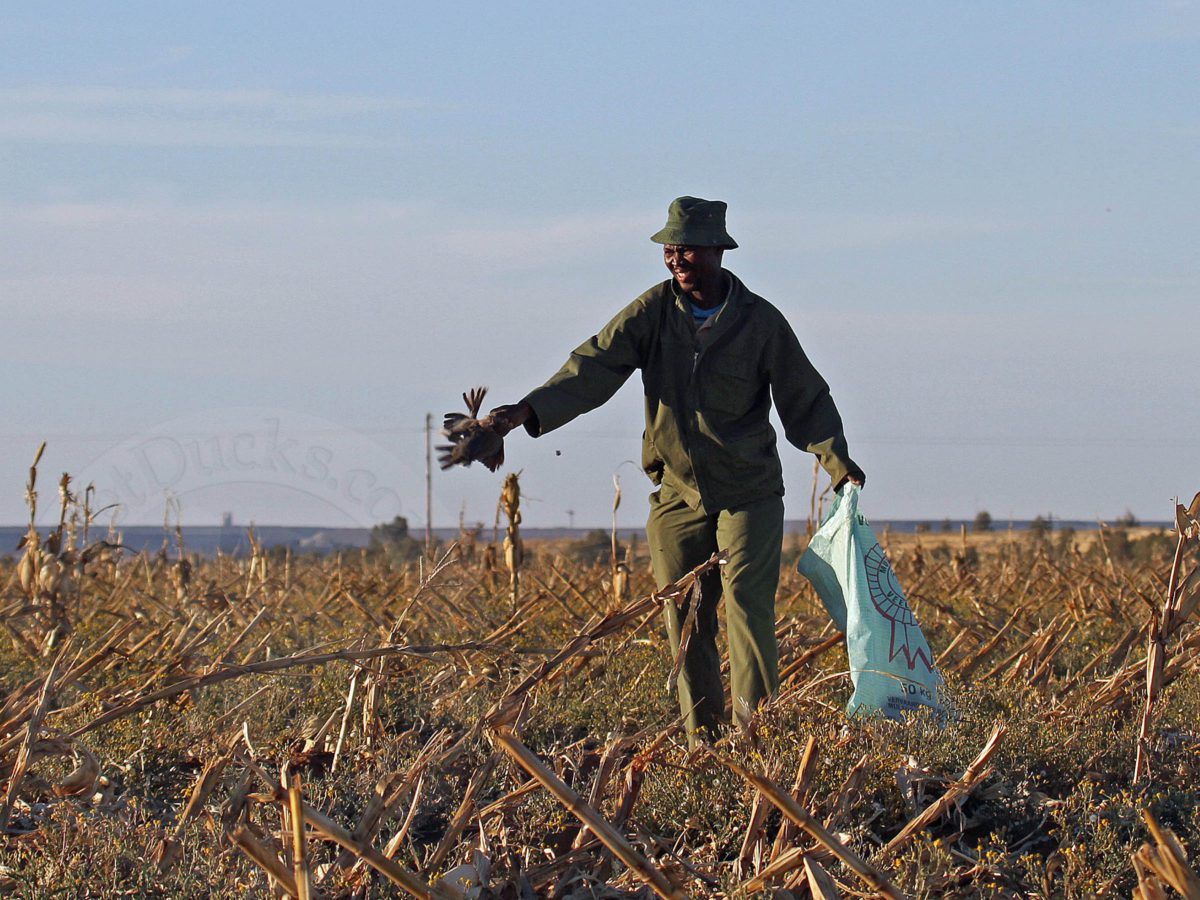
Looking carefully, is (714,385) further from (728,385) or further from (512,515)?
(512,515)

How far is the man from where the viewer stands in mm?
5277

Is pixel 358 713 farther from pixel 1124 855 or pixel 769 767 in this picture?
pixel 1124 855

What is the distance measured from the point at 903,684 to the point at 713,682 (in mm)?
691

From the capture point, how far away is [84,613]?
31.1 feet

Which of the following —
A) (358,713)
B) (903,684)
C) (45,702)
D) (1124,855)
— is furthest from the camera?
(358,713)

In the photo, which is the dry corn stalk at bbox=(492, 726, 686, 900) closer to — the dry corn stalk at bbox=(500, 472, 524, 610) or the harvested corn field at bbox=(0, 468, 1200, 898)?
the harvested corn field at bbox=(0, 468, 1200, 898)

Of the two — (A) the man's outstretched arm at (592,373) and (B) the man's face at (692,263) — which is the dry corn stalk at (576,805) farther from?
(B) the man's face at (692,263)

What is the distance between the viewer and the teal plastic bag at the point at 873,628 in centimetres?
518

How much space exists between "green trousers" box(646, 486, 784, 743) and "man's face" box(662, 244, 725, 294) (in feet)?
2.55

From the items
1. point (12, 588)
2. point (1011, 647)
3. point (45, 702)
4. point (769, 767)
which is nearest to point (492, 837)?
point (769, 767)

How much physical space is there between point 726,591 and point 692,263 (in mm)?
1142

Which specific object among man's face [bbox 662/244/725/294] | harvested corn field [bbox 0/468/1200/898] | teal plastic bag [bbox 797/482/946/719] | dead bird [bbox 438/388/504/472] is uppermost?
man's face [bbox 662/244/725/294]

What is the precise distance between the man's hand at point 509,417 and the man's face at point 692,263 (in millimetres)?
745

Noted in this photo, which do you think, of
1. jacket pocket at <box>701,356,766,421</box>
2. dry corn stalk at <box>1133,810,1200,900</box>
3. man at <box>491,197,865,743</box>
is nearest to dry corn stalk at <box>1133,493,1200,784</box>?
man at <box>491,197,865,743</box>
